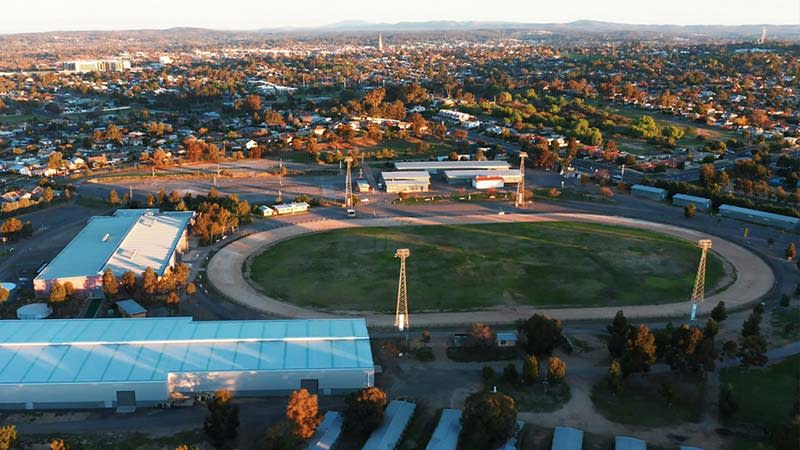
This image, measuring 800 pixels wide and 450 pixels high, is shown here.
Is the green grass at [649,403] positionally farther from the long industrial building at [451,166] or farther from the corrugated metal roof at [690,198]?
the long industrial building at [451,166]

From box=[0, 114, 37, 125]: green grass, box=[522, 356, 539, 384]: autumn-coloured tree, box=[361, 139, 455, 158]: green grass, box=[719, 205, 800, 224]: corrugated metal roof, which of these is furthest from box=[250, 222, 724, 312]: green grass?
box=[0, 114, 37, 125]: green grass

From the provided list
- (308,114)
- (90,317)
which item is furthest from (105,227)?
(308,114)

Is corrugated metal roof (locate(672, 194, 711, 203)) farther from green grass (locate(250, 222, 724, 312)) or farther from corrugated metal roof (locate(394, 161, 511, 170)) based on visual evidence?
corrugated metal roof (locate(394, 161, 511, 170))

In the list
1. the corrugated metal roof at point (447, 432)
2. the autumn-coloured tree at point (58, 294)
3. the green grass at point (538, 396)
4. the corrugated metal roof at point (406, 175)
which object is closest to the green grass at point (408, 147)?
the corrugated metal roof at point (406, 175)

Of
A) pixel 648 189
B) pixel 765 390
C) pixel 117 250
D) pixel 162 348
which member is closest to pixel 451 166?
pixel 648 189

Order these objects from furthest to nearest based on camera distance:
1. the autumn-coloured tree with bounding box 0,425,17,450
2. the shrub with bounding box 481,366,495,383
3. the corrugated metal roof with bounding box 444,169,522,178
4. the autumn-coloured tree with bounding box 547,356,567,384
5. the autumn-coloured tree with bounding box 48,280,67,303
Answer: the corrugated metal roof with bounding box 444,169,522,178 < the autumn-coloured tree with bounding box 48,280,67,303 < the shrub with bounding box 481,366,495,383 < the autumn-coloured tree with bounding box 547,356,567,384 < the autumn-coloured tree with bounding box 0,425,17,450

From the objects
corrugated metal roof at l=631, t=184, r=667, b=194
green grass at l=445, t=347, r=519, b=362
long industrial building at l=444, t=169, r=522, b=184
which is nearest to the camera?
green grass at l=445, t=347, r=519, b=362

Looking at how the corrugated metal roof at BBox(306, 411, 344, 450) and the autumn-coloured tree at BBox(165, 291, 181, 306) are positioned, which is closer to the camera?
the corrugated metal roof at BBox(306, 411, 344, 450)
